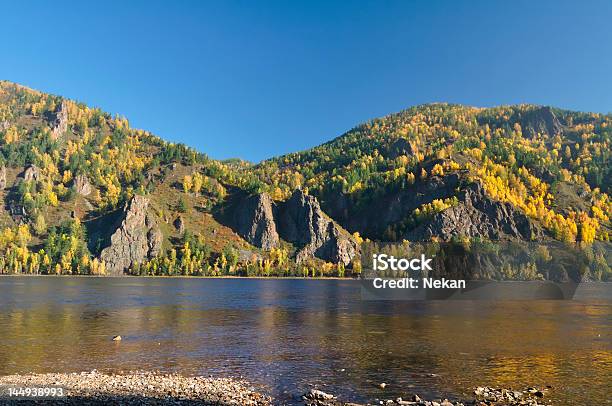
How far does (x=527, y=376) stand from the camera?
55531 mm

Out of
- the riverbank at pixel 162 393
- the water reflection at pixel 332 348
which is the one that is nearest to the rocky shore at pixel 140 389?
the riverbank at pixel 162 393

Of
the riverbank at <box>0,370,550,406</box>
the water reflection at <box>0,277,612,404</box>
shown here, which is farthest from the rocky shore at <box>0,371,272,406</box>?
the water reflection at <box>0,277,612,404</box>

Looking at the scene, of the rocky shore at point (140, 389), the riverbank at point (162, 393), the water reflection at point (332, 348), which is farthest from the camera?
the water reflection at point (332, 348)

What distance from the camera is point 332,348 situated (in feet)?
240

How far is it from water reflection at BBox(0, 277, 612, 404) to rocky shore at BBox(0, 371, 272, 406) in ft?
13.7

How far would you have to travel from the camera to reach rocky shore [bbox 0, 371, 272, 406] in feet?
131

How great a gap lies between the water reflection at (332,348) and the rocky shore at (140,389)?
4190mm

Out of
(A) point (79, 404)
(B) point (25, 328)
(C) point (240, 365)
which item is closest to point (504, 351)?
(C) point (240, 365)

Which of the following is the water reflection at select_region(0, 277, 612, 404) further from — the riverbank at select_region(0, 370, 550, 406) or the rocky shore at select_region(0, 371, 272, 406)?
the rocky shore at select_region(0, 371, 272, 406)

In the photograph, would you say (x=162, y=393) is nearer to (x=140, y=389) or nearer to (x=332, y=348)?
(x=140, y=389)

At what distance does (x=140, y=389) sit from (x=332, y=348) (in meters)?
35.0

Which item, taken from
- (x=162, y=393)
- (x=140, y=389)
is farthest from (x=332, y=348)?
(x=140, y=389)

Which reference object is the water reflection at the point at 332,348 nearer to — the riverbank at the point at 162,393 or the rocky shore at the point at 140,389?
the riverbank at the point at 162,393

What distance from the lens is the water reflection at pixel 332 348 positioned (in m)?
53.1
